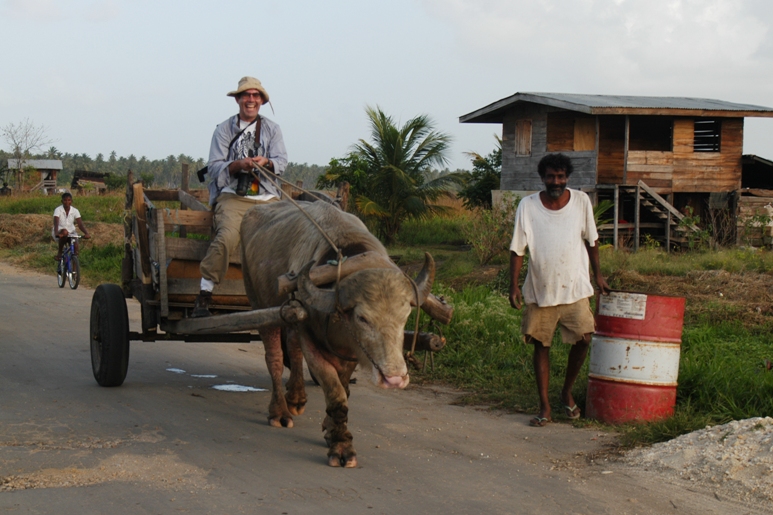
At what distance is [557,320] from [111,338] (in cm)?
368

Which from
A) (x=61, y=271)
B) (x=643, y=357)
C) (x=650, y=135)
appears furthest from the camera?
(x=650, y=135)

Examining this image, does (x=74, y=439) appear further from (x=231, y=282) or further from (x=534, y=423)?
(x=534, y=423)

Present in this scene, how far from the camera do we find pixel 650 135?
26797 mm

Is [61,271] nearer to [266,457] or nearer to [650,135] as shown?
[266,457]

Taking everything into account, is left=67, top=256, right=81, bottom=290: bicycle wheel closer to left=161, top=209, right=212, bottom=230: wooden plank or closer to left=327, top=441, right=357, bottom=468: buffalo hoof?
left=161, top=209, right=212, bottom=230: wooden plank

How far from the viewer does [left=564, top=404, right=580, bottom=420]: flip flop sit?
6134mm

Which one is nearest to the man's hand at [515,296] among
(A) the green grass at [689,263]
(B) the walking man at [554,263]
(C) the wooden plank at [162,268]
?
(B) the walking man at [554,263]

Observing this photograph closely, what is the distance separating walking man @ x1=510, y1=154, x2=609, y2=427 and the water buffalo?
1.30 meters

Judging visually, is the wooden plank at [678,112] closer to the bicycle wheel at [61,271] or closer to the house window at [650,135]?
the house window at [650,135]

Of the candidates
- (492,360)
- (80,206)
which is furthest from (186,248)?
(80,206)

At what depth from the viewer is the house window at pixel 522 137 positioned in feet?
82.9

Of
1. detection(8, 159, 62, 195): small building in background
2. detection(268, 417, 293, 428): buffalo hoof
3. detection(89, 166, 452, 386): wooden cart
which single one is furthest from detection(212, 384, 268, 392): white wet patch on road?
detection(8, 159, 62, 195): small building in background

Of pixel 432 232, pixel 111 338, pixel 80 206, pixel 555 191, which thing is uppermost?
pixel 80 206

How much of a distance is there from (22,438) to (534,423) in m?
3.55
